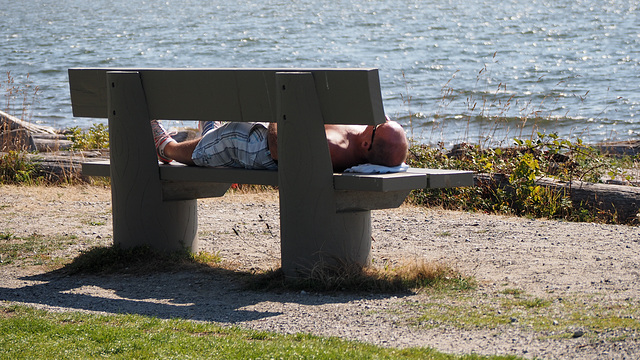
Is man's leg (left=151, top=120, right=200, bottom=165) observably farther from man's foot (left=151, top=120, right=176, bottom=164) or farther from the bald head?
the bald head

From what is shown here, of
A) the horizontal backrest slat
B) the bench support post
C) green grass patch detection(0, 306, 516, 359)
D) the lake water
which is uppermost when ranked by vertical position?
the horizontal backrest slat

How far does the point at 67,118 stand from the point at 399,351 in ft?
56.5

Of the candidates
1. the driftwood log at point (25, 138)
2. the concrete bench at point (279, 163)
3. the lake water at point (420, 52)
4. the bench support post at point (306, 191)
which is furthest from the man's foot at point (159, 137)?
the driftwood log at point (25, 138)

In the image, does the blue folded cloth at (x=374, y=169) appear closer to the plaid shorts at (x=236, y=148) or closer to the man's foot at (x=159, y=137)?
the plaid shorts at (x=236, y=148)

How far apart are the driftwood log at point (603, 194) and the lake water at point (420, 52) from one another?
6.20ft

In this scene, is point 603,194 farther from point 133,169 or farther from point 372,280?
point 133,169

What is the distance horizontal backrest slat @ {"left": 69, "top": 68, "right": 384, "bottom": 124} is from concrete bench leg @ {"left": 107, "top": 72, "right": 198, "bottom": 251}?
0.11m

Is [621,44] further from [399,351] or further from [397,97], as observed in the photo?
[399,351]

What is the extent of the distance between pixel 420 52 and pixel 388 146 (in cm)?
2518

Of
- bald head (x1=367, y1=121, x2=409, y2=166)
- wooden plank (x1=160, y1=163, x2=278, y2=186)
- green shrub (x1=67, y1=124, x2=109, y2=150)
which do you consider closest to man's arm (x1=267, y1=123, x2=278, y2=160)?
wooden plank (x1=160, y1=163, x2=278, y2=186)

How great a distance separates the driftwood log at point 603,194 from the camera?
781 centimetres

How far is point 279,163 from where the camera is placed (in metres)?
5.04

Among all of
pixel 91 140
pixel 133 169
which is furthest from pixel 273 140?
pixel 91 140

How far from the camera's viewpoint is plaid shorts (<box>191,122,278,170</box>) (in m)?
5.35
